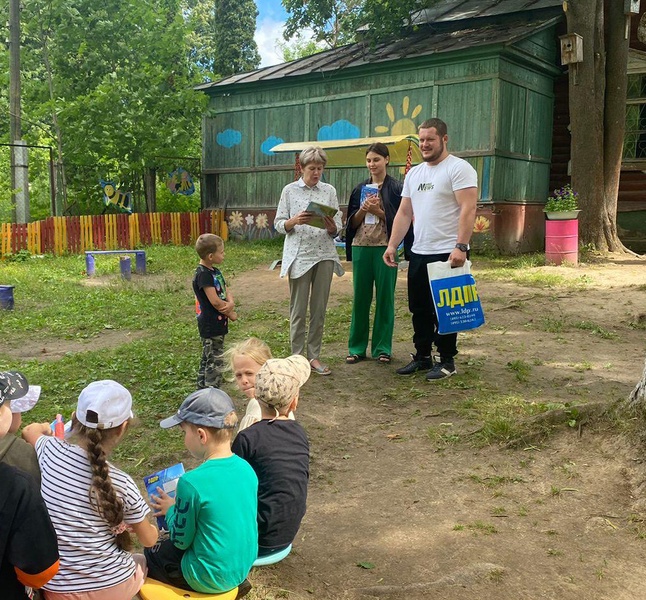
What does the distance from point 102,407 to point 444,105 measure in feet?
44.7

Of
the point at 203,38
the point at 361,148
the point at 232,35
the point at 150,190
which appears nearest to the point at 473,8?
the point at 361,148

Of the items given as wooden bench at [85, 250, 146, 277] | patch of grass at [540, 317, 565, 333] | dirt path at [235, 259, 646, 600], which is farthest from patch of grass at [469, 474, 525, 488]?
wooden bench at [85, 250, 146, 277]

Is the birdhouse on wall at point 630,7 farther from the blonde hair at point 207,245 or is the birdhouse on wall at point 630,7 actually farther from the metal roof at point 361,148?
the blonde hair at point 207,245

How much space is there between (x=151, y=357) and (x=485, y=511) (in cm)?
398

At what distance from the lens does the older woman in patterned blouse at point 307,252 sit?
5.49m

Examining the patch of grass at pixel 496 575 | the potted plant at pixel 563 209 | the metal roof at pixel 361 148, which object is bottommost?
the patch of grass at pixel 496 575

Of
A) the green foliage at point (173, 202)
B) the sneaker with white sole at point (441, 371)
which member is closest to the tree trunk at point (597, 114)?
the sneaker with white sole at point (441, 371)

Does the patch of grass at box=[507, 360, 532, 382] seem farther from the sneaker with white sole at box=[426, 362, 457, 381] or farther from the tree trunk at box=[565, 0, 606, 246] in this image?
the tree trunk at box=[565, 0, 606, 246]

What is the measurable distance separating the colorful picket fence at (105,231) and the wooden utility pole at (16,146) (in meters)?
0.85

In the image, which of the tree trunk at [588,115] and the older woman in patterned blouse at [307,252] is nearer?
the older woman in patterned blouse at [307,252]

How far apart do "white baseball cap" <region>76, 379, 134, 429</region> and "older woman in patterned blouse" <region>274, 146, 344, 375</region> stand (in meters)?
3.38

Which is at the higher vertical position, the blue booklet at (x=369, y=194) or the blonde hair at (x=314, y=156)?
the blonde hair at (x=314, y=156)

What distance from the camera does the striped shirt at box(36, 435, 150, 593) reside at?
2121mm

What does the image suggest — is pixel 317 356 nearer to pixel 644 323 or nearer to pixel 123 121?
pixel 644 323
